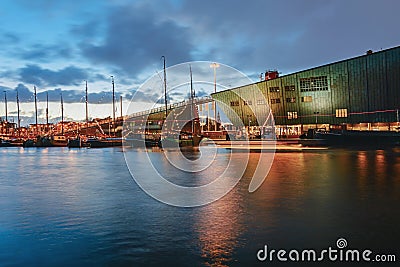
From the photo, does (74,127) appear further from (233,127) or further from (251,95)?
(251,95)

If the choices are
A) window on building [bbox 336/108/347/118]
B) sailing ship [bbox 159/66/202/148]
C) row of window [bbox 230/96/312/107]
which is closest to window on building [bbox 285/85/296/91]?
row of window [bbox 230/96/312/107]

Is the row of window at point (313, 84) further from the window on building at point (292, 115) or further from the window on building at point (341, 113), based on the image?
Answer: the window on building at point (341, 113)

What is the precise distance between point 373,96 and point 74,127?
96.3 m

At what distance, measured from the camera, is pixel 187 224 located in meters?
9.45

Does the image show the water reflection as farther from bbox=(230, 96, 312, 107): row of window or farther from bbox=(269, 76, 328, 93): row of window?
bbox=(230, 96, 312, 107): row of window

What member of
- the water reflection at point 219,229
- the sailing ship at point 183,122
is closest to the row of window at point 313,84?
the sailing ship at point 183,122

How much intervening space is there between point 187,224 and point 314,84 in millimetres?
85279

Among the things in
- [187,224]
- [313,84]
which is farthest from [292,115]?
[187,224]

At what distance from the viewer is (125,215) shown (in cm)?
1058

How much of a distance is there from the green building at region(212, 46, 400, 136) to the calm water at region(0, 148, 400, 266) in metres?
56.3

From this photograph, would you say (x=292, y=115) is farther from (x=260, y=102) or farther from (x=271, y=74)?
(x=271, y=74)

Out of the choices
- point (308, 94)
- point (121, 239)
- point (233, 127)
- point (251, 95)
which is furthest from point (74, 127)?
point (121, 239)

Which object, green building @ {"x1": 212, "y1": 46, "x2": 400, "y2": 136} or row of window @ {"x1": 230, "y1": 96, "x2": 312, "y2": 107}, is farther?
row of window @ {"x1": 230, "y1": 96, "x2": 312, "y2": 107}

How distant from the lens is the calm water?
281 inches
